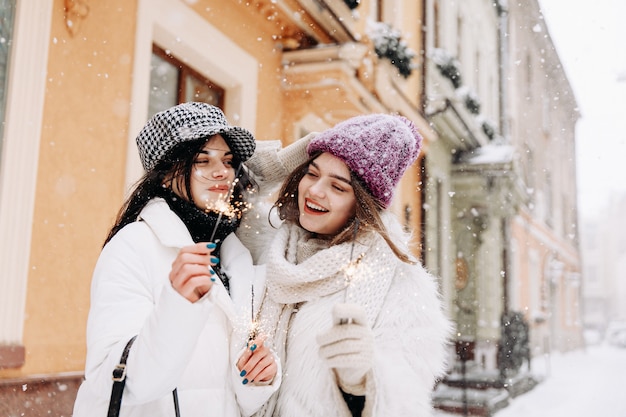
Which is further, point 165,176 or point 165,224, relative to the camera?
point 165,176

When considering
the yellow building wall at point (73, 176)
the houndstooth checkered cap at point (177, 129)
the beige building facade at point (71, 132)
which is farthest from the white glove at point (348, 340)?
the yellow building wall at point (73, 176)

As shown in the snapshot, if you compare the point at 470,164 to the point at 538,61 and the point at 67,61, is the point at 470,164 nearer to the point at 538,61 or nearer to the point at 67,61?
the point at 67,61

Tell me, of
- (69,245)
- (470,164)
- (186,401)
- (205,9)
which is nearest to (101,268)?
(186,401)

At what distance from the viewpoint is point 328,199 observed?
84.7 inches

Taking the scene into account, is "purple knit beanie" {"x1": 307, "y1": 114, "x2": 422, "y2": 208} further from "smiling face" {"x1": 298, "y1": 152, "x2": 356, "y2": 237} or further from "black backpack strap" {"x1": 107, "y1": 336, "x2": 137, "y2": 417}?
"black backpack strap" {"x1": 107, "y1": 336, "x2": 137, "y2": 417}

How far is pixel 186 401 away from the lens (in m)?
1.78

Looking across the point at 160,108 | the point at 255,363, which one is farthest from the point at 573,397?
the point at 255,363

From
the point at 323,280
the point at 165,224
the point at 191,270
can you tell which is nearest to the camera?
the point at 191,270

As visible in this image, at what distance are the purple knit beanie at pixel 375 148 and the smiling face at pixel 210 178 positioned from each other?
377 millimetres

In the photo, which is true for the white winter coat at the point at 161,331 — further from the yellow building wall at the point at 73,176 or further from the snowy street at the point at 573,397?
the snowy street at the point at 573,397

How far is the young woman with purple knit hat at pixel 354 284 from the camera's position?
1.93m

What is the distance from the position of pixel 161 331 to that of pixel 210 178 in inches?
26.5

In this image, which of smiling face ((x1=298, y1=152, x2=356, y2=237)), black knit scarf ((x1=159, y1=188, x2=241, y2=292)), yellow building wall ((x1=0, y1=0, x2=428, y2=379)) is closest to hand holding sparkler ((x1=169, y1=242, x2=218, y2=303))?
black knit scarf ((x1=159, y1=188, x2=241, y2=292))

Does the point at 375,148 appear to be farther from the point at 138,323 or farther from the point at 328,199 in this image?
the point at 138,323
